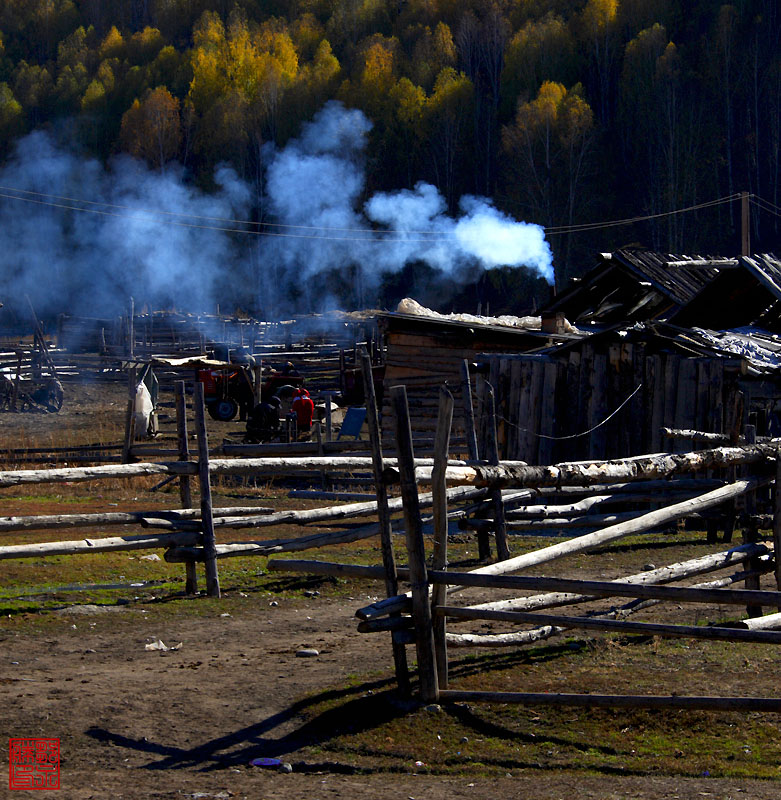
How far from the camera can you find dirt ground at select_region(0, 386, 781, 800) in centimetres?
450

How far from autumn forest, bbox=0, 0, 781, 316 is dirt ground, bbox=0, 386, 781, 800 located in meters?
45.7

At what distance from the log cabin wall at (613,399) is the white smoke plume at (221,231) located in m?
39.5

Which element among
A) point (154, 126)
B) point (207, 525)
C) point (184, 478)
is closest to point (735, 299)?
point (184, 478)

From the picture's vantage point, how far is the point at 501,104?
2399 inches

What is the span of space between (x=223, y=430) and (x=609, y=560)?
56.0 ft

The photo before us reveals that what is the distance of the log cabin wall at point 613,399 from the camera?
12734 mm

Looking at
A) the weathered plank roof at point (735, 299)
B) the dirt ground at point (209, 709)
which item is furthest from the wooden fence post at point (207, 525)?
the weathered plank roof at point (735, 299)

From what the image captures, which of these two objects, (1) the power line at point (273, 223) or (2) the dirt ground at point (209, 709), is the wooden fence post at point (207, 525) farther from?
(1) the power line at point (273, 223)

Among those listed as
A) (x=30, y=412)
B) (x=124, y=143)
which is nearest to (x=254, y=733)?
(x=30, y=412)

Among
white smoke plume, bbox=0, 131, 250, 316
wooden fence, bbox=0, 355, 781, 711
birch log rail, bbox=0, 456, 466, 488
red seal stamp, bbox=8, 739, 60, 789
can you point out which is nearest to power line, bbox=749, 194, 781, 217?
white smoke plume, bbox=0, 131, 250, 316

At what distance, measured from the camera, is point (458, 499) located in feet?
30.1

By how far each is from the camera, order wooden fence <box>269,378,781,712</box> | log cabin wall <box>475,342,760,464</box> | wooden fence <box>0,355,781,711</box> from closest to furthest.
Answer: wooden fence <box>269,378,781,712</box>, wooden fence <box>0,355,781,711</box>, log cabin wall <box>475,342,760,464</box>

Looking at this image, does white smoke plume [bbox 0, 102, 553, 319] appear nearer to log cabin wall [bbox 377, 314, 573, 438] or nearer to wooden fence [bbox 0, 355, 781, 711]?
log cabin wall [bbox 377, 314, 573, 438]

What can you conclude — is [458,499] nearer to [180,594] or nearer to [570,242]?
[180,594]
